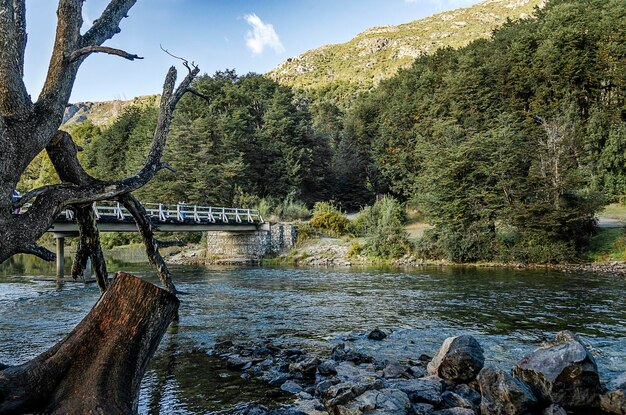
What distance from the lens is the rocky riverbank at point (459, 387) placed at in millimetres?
4934

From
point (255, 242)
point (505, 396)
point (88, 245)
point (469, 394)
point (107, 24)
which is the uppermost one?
point (107, 24)

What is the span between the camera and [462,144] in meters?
26.8

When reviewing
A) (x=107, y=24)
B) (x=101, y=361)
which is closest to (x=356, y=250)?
(x=107, y=24)

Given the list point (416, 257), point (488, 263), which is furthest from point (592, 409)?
point (416, 257)

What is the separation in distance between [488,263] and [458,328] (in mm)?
16478

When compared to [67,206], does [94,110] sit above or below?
above

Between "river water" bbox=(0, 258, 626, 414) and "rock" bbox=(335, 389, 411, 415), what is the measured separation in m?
1.52

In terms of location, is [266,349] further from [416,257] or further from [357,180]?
[357,180]

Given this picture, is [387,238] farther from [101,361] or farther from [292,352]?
[101,361]

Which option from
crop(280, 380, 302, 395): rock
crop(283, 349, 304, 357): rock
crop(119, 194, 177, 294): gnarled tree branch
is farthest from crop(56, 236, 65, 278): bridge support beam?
crop(280, 380, 302, 395): rock

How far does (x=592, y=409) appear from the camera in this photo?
525 centimetres

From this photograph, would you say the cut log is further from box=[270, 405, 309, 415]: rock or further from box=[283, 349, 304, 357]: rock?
box=[283, 349, 304, 357]: rock

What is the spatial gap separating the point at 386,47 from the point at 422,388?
522 ft

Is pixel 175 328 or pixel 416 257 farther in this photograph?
pixel 416 257
